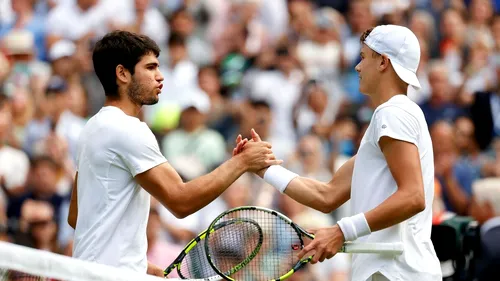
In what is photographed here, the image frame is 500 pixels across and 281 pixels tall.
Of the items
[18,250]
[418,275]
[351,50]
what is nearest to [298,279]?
[351,50]

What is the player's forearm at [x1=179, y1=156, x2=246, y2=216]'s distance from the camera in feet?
18.2

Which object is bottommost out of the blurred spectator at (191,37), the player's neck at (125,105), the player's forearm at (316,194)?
the blurred spectator at (191,37)

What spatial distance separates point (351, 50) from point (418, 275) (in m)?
8.57

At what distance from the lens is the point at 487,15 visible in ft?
48.9

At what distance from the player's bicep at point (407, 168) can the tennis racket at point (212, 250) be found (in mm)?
905

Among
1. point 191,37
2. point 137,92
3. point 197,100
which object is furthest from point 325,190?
point 191,37

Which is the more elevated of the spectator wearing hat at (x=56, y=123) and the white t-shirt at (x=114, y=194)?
the white t-shirt at (x=114, y=194)

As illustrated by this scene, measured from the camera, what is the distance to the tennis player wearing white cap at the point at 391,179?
17.5ft

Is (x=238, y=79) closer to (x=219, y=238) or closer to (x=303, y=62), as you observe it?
(x=303, y=62)

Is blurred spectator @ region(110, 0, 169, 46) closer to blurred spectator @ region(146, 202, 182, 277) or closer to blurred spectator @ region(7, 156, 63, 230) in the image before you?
blurred spectator @ region(7, 156, 63, 230)

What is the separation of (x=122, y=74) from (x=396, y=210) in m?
1.54

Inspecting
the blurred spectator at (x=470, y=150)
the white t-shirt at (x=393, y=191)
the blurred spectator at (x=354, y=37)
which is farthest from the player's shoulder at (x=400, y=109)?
the blurred spectator at (x=354, y=37)

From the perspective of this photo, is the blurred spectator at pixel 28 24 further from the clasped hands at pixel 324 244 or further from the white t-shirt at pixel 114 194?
the clasped hands at pixel 324 244

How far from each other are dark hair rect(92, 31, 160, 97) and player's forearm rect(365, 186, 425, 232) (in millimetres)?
1425
